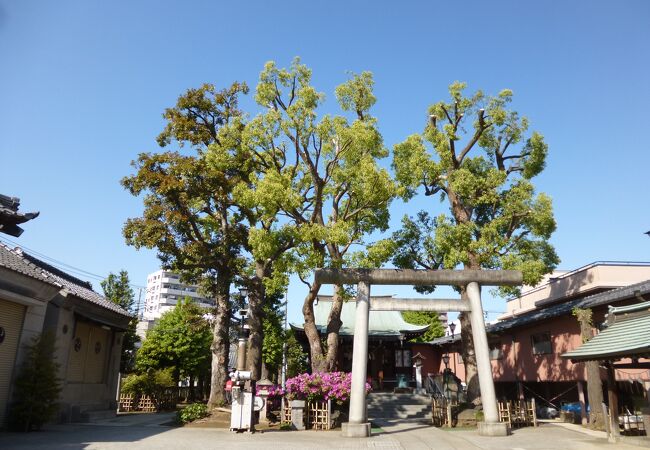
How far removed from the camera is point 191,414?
54.5 feet

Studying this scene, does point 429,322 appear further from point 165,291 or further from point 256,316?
point 165,291

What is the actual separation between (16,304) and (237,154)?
9.19 metres

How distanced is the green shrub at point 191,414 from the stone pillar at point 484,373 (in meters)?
9.97

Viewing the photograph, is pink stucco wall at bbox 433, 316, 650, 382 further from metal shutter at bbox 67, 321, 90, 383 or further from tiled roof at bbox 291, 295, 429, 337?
metal shutter at bbox 67, 321, 90, 383

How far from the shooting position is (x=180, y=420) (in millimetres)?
16359

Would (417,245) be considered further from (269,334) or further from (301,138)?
(269,334)

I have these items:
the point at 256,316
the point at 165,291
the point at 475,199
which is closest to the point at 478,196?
the point at 475,199

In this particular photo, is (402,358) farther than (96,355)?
Yes

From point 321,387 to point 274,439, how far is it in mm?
2953

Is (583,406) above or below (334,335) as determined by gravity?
below

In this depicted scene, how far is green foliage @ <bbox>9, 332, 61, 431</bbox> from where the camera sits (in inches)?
519

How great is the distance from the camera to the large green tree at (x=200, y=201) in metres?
17.3

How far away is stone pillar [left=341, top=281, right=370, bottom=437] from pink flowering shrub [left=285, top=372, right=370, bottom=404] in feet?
4.53

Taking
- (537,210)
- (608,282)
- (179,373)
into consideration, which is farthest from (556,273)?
(179,373)
